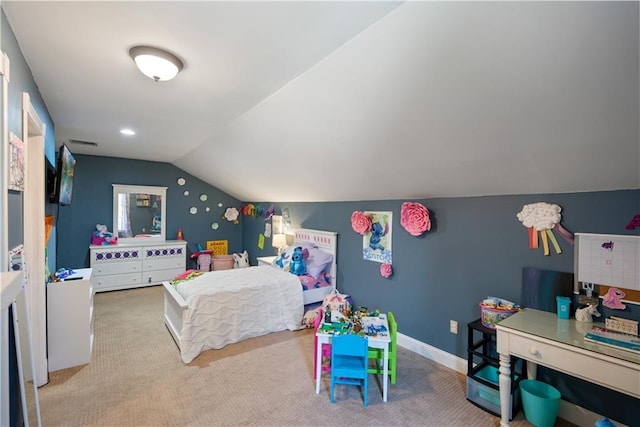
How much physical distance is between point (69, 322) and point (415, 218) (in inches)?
128

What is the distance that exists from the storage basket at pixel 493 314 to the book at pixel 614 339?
1.58 ft

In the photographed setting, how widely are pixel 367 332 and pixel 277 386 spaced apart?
0.85 meters

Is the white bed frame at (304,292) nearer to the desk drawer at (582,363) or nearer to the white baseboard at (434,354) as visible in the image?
the white baseboard at (434,354)

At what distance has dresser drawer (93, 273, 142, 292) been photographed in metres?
5.05

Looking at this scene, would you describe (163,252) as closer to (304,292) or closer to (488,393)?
(304,292)

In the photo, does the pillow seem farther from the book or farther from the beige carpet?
the book

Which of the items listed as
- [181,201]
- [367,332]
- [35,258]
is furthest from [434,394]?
[181,201]

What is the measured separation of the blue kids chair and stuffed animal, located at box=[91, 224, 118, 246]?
15.5 feet

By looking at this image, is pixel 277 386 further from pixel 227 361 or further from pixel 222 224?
pixel 222 224

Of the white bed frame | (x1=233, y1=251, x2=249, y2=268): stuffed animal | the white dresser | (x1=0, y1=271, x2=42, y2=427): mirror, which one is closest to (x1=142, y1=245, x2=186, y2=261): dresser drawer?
the white dresser

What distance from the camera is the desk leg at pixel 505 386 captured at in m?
1.94

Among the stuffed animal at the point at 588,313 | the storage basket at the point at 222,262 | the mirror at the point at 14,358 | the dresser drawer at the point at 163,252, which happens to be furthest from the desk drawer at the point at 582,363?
the dresser drawer at the point at 163,252

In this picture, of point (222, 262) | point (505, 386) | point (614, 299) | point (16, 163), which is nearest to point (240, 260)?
point (222, 262)

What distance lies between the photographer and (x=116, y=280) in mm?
5180
